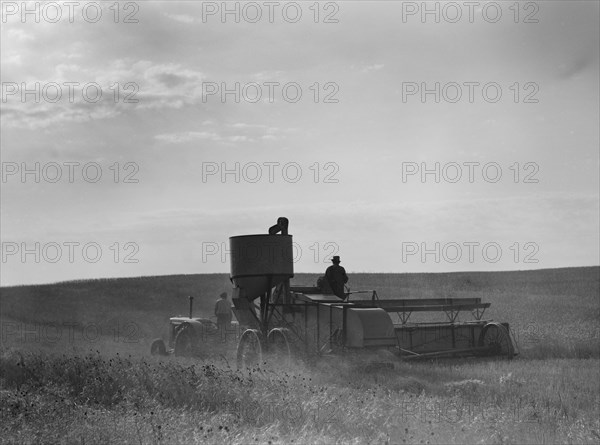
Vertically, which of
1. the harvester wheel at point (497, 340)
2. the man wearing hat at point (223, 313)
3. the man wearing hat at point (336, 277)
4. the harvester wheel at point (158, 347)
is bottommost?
the harvester wheel at point (158, 347)

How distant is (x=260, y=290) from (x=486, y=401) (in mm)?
7657

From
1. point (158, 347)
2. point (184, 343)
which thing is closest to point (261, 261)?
point (184, 343)

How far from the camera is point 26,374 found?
55.2 ft

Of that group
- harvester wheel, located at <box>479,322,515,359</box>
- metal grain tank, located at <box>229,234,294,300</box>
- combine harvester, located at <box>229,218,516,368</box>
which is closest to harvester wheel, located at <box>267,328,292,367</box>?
combine harvester, located at <box>229,218,516,368</box>

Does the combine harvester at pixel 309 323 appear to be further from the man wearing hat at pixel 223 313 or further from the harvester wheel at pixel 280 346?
the man wearing hat at pixel 223 313

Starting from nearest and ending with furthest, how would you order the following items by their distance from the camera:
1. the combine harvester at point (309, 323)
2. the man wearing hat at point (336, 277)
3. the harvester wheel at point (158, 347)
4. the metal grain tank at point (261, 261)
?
1. the combine harvester at point (309, 323)
2. the metal grain tank at point (261, 261)
3. the man wearing hat at point (336, 277)
4. the harvester wheel at point (158, 347)

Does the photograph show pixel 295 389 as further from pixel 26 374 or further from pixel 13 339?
pixel 13 339

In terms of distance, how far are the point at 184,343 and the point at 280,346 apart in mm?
5718

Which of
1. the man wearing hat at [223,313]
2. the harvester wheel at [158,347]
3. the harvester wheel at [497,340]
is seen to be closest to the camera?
the harvester wheel at [497,340]

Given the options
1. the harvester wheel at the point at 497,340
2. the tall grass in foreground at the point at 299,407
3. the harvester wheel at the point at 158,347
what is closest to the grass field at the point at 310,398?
the tall grass in foreground at the point at 299,407

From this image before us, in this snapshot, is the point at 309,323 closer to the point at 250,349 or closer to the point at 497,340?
the point at 250,349

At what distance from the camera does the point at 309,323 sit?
18.2 meters

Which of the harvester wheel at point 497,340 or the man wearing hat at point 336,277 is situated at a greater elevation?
the man wearing hat at point 336,277

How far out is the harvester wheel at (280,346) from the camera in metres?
17.7
